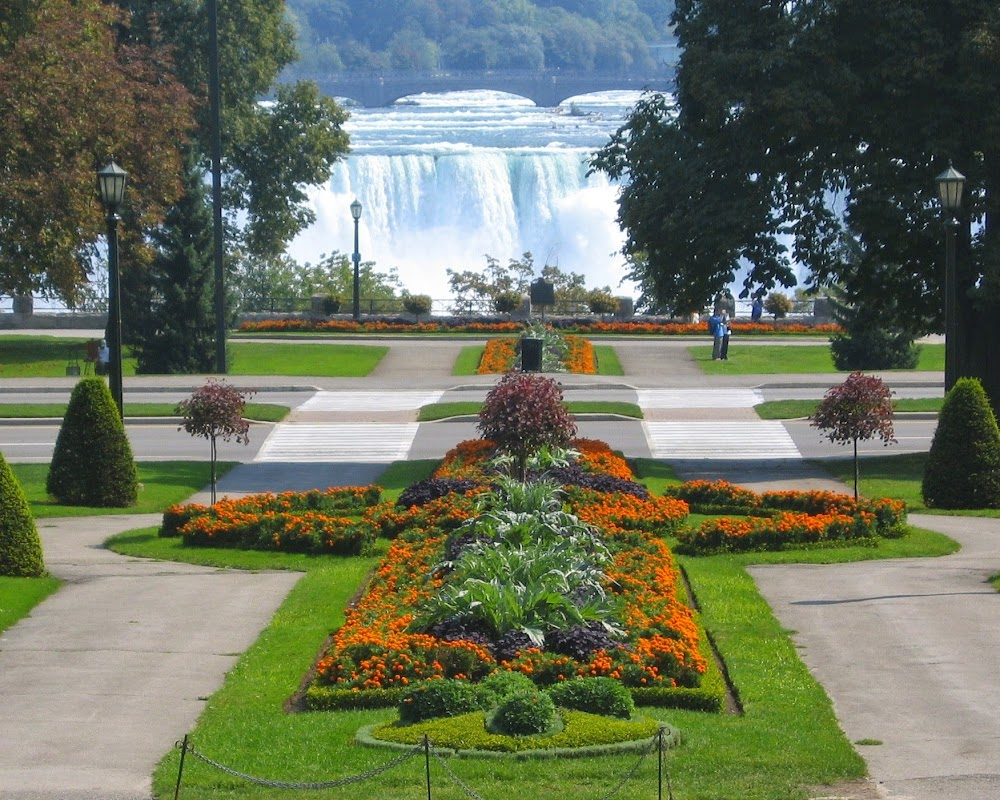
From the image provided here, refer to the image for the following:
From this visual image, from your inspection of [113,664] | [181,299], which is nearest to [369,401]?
[181,299]

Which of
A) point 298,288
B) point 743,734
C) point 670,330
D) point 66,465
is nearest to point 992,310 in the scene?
point 66,465

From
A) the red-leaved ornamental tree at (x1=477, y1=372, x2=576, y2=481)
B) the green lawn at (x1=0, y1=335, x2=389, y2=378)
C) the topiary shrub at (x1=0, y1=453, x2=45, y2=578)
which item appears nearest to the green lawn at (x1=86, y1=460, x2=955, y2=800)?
the topiary shrub at (x1=0, y1=453, x2=45, y2=578)

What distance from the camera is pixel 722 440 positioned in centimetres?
2784

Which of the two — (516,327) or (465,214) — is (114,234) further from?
(465,214)

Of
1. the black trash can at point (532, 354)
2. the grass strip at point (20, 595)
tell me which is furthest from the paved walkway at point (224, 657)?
the black trash can at point (532, 354)

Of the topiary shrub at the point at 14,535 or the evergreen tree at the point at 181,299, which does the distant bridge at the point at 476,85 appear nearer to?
the evergreen tree at the point at 181,299

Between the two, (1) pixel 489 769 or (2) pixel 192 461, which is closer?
(1) pixel 489 769

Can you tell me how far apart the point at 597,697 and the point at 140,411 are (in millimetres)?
22073

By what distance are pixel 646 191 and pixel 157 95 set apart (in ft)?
60.2

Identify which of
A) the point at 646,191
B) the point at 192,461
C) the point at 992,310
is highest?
the point at 646,191

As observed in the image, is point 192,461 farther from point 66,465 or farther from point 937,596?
point 937,596

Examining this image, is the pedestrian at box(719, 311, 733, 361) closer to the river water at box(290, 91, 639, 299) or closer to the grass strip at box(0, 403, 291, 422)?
Result: the grass strip at box(0, 403, 291, 422)

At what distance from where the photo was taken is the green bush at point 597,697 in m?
9.98

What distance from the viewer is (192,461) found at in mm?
25297
